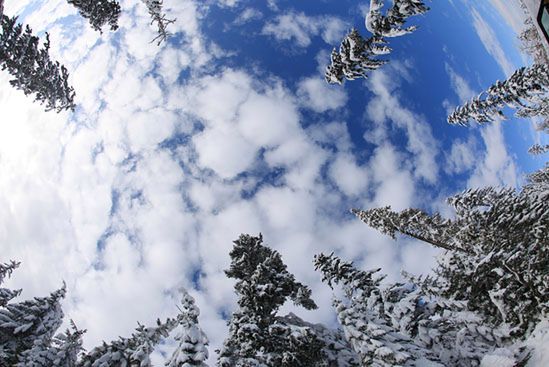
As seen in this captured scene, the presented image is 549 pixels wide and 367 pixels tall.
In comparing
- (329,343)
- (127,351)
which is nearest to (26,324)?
(127,351)

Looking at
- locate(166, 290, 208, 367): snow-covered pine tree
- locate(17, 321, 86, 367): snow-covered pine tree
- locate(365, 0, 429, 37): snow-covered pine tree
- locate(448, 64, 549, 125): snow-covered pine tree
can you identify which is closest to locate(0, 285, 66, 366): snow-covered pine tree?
locate(17, 321, 86, 367): snow-covered pine tree

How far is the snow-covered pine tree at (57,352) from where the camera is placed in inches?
616

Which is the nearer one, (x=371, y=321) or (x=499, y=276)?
(x=371, y=321)

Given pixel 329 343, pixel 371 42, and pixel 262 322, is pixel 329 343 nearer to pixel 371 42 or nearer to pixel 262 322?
pixel 262 322

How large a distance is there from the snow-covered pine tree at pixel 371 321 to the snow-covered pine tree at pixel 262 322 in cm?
257

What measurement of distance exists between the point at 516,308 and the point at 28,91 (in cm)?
3191

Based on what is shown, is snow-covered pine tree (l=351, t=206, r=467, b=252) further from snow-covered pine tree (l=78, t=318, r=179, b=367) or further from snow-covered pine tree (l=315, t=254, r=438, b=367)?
snow-covered pine tree (l=78, t=318, r=179, b=367)

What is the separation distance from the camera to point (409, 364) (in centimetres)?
1144

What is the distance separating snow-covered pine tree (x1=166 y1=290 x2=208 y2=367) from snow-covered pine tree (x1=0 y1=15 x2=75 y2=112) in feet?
68.6

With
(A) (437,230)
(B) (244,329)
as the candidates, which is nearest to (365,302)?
(B) (244,329)

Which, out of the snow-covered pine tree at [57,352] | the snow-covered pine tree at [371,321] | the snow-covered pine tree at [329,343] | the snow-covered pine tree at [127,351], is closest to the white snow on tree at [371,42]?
the snow-covered pine tree at [371,321]

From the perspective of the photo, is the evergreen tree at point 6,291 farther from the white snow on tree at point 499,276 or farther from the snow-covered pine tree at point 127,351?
the white snow on tree at point 499,276

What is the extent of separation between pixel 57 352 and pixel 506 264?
21.2 metres

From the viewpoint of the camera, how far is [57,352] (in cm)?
1656
